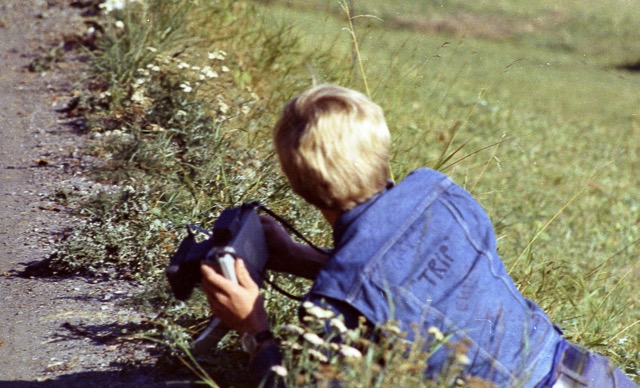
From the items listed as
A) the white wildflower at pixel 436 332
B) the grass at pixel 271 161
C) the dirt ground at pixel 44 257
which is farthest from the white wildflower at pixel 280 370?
the dirt ground at pixel 44 257

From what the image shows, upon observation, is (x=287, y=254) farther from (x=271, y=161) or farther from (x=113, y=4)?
(x=113, y=4)

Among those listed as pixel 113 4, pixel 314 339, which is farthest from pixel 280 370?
pixel 113 4

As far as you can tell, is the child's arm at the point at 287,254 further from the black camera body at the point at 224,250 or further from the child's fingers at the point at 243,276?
the child's fingers at the point at 243,276

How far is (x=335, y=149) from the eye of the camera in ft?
8.02

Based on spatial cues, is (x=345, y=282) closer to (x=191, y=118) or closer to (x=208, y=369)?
(x=208, y=369)

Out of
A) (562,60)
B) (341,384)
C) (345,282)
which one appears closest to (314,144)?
(345,282)

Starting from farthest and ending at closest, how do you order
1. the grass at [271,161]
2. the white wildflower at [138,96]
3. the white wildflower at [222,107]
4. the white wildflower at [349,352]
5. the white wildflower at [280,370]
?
the white wildflower at [138,96]
the white wildflower at [222,107]
the grass at [271,161]
the white wildflower at [280,370]
the white wildflower at [349,352]

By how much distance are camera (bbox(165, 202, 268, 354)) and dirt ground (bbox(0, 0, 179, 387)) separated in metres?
0.50

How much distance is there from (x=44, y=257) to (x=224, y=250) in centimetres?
167

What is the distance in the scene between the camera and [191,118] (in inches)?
186

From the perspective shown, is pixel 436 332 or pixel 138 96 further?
pixel 138 96

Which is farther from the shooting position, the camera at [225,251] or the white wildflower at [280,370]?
the camera at [225,251]

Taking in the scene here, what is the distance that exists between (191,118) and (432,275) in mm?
2525

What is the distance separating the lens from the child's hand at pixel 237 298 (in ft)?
8.14
